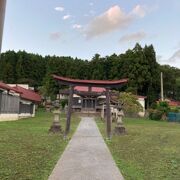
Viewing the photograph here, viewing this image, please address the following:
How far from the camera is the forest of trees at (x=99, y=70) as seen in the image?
5544cm

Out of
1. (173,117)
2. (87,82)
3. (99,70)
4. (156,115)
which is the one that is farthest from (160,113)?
(87,82)

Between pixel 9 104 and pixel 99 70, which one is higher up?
pixel 99 70

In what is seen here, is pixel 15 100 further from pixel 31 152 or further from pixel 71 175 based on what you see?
pixel 71 175

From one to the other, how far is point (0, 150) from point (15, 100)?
19.2m

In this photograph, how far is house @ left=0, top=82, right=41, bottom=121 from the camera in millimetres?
24091

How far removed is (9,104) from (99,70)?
35.8 metres

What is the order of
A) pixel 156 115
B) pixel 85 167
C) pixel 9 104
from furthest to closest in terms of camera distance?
pixel 156 115, pixel 9 104, pixel 85 167

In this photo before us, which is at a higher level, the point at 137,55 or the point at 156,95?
the point at 137,55

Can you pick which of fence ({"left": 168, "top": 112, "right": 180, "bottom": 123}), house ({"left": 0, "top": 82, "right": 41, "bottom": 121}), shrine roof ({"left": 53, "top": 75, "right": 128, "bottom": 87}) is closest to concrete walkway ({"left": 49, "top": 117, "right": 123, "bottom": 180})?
shrine roof ({"left": 53, "top": 75, "right": 128, "bottom": 87})

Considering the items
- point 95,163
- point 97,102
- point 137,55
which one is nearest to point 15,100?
point 95,163

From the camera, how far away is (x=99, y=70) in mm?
60438

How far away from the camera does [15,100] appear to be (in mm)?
27984

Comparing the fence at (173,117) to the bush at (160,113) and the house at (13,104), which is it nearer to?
the bush at (160,113)

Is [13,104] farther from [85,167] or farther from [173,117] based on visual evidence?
[85,167]
